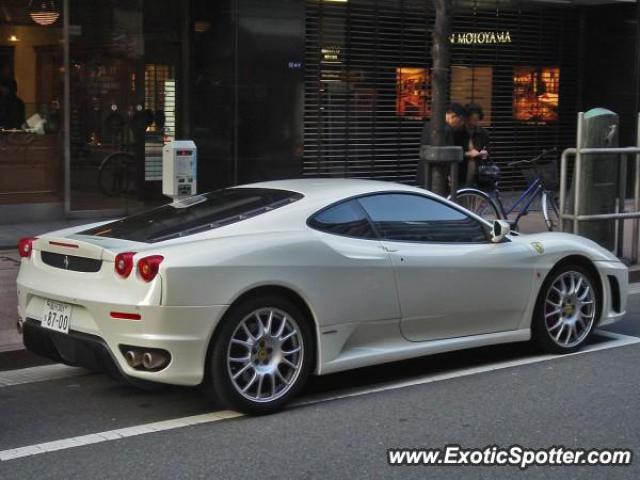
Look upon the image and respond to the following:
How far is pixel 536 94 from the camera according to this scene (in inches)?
712

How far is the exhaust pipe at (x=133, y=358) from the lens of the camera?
539cm

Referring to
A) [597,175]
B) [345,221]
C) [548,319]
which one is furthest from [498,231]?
[597,175]

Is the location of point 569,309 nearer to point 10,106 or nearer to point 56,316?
point 56,316

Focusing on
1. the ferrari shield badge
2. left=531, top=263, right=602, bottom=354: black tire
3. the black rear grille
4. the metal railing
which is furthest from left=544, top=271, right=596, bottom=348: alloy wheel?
the black rear grille

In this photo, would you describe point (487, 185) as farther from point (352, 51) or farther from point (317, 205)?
point (317, 205)

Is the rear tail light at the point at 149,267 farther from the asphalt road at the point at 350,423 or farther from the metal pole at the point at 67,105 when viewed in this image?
the metal pole at the point at 67,105

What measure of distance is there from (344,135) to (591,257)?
8514 mm

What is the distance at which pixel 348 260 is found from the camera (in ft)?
19.8

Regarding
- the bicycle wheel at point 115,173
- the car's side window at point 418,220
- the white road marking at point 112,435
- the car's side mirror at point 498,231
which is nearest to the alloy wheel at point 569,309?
the car's side mirror at point 498,231

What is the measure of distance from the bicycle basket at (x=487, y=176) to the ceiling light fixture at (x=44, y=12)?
6164 millimetres

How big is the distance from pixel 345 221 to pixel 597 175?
192 inches

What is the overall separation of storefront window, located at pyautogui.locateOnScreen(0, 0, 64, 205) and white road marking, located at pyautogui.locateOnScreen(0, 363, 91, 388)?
6.51 metres

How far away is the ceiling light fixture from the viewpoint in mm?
12875

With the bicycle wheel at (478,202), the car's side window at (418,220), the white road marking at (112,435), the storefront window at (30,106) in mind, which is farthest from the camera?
the storefront window at (30,106)
